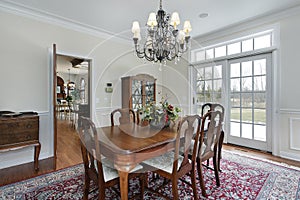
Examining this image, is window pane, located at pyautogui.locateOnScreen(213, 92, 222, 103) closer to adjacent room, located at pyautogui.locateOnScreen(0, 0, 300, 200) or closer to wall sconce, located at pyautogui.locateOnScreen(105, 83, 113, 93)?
adjacent room, located at pyautogui.locateOnScreen(0, 0, 300, 200)

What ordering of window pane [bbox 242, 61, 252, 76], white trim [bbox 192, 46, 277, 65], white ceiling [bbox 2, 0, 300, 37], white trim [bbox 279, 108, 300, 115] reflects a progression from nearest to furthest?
white ceiling [bbox 2, 0, 300, 37]
white trim [bbox 279, 108, 300, 115]
white trim [bbox 192, 46, 277, 65]
window pane [bbox 242, 61, 252, 76]

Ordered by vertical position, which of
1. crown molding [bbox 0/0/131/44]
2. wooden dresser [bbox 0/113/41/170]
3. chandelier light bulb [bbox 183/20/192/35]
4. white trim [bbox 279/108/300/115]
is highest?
crown molding [bbox 0/0/131/44]

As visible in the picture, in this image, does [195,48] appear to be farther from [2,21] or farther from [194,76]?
[2,21]

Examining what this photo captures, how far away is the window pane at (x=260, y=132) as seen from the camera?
134 inches

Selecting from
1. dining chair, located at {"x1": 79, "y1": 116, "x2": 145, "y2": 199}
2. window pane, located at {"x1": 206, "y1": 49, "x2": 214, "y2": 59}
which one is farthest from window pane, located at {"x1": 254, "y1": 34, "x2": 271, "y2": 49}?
dining chair, located at {"x1": 79, "y1": 116, "x2": 145, "y2": 199}

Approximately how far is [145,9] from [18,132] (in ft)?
9.09

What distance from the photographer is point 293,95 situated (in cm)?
295

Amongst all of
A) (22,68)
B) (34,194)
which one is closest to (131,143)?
(34,194)

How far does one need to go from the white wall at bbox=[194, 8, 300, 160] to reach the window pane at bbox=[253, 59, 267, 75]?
20 centimetres

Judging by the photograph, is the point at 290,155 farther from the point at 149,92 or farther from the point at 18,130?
the point at 18,130

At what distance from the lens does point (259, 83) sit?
3438 mm

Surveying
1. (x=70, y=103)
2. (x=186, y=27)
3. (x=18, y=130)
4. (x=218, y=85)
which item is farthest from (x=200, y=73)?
(x=70, y=103)

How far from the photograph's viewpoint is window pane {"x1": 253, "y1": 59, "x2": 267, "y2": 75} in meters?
3.34

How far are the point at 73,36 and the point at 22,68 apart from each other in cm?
115
